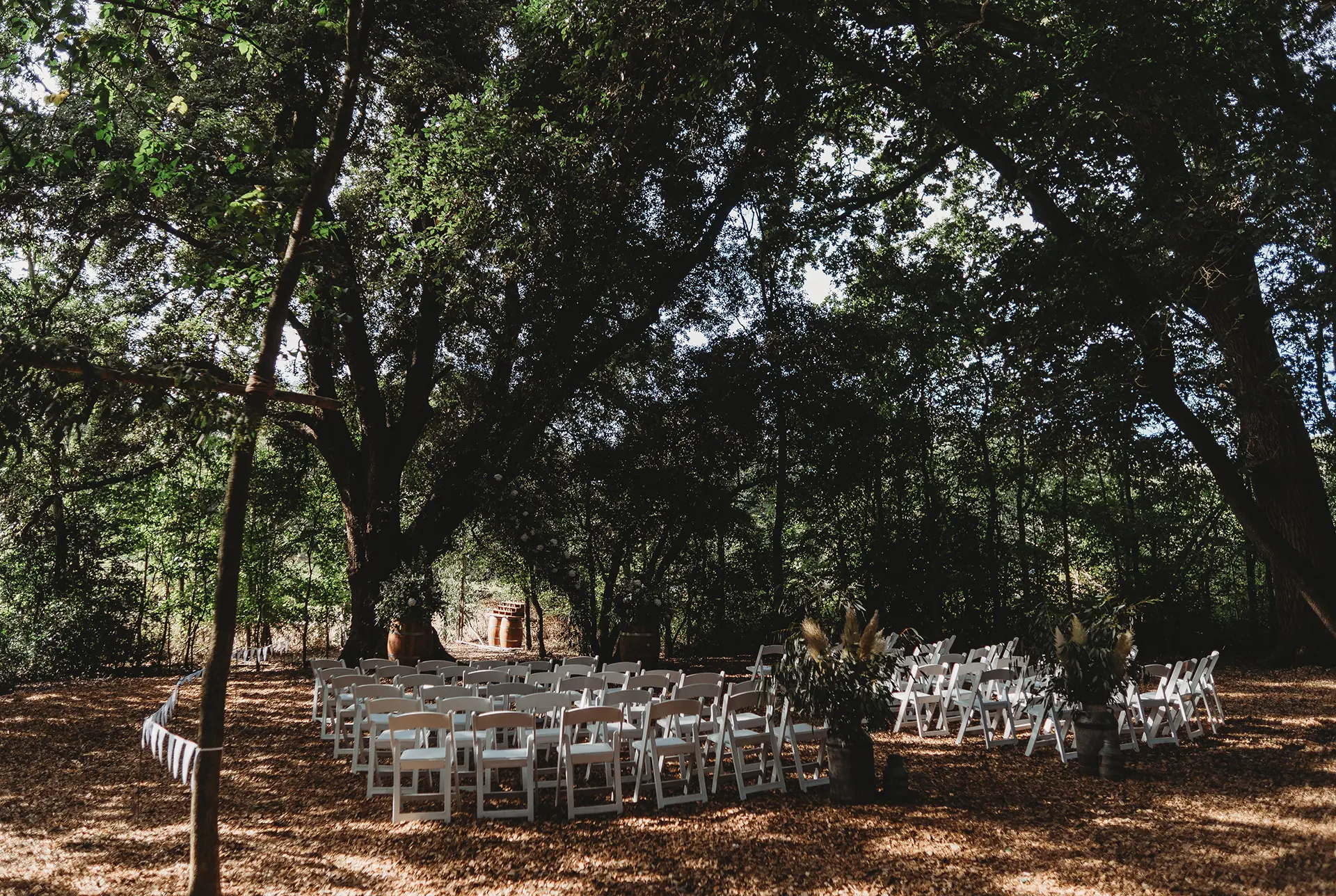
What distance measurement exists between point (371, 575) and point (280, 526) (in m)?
3.91

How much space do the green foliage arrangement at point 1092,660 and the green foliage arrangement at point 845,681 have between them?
A: 1724mm

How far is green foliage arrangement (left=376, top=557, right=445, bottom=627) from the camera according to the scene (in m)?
13.0

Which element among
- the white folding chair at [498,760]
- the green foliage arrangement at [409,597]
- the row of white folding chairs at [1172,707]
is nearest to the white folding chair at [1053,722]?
the row of white folding chairs at [1172,707]

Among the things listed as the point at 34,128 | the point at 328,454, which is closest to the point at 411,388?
the point at 328,454

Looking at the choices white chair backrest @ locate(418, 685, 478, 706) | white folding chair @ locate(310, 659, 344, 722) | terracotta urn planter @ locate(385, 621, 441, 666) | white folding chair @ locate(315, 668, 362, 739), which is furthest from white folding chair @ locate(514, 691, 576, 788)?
terracotta urn planter @ locate(385, 621, 441, 666)

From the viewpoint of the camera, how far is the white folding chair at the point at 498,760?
18.5 feet

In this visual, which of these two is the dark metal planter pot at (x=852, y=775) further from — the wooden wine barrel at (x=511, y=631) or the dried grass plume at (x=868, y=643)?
the wooden wine barrel at (x=511, y=631)

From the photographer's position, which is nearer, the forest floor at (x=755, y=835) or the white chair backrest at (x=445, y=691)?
the forest floor at (x=755, y=835)

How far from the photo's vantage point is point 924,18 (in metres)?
8.77

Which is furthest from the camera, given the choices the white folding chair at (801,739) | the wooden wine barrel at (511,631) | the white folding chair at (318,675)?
the wooden wine barrel at (511,631)

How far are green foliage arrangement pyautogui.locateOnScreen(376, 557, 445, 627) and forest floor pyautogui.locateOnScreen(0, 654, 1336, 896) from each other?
208 inches

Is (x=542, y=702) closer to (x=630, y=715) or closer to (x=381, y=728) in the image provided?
(x=630, y=715)

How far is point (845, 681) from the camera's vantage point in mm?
5953

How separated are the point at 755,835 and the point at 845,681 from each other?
1221 millimetres
